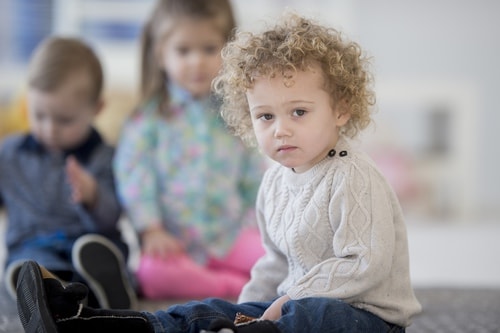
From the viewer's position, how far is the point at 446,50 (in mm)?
3963

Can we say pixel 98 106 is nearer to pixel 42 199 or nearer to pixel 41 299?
pixel 42 199

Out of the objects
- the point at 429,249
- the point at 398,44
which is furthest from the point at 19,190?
the point at 398,44

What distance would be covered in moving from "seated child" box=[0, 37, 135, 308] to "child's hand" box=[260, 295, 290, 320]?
1.96ft

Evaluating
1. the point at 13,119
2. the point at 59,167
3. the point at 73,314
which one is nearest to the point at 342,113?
the point at 73,314

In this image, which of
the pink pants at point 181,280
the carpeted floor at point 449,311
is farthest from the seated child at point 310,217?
the pink pants at point 181,280

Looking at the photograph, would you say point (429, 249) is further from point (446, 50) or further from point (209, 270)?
point (446, 50)

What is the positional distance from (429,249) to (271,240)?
165cm

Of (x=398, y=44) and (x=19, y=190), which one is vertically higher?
(x=398, y=44)

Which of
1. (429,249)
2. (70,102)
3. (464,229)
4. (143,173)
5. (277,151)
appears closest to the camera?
(277,151)

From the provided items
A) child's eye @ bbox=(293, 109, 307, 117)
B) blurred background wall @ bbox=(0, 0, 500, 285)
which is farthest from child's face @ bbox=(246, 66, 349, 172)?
blurred background wall @ bbox=(0, 0, 500, 285)

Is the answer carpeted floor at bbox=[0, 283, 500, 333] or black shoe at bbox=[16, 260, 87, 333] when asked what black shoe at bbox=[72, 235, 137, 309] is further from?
black shoe at bbox=[16, 260, 87, 333]

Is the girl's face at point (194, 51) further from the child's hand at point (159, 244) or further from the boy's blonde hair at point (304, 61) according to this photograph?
the boy's blonde hair at point (304, 61)

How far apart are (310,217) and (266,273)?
176 mm

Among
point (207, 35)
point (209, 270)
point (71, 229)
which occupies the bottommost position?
point (209, 270)
